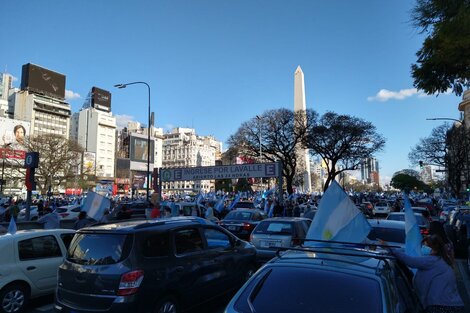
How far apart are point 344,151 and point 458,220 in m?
33.8

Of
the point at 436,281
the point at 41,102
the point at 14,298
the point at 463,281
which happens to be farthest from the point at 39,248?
the point at 41,102

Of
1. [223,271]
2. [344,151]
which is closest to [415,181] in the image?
[344,151]

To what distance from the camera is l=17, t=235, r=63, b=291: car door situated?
23.3 ft

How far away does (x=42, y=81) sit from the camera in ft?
370

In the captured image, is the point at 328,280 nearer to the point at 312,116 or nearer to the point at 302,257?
the point at 302,257

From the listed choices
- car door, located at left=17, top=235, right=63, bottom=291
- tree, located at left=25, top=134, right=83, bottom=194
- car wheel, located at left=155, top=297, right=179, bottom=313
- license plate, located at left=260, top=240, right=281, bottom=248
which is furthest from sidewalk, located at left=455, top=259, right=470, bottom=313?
tree, located at left=25, top=134, right=83, bottom=194

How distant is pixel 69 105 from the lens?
125312 mm

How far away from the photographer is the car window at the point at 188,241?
6036 millimetres

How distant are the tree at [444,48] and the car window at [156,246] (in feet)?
24.2

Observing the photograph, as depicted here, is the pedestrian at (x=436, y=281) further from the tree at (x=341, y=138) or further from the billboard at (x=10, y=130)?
the billboard at (x=10, y=130)

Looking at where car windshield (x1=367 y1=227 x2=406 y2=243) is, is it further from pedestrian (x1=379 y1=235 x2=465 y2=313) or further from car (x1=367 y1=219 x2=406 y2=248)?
pedestrian (x1=379 y1=235 x2=465 y2=313)

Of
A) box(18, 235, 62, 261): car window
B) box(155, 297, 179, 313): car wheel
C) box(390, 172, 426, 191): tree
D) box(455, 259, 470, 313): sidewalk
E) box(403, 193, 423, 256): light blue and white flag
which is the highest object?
box(390, 172, 426, 191): tree

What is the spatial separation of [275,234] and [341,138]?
36967 mm

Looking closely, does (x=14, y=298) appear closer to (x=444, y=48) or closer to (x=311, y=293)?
(x=311, y=293)
